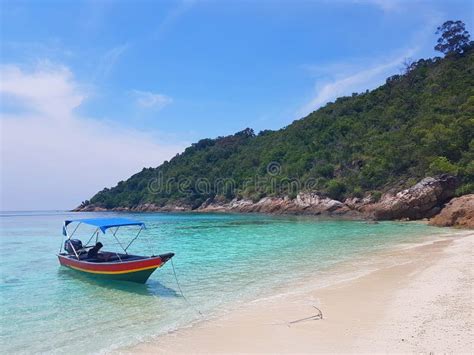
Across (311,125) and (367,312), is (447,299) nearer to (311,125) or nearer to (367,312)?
(367,312)

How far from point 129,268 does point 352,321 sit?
7901mm

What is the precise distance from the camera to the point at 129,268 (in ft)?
42.9

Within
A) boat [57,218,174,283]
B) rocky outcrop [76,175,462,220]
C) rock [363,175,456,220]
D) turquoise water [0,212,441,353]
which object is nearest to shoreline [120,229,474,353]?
turquoise water [0,212,441,353]

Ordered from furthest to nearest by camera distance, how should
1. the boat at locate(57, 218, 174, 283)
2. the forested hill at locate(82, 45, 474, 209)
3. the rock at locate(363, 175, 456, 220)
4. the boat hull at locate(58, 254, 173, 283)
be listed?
1. the forested hill at locate(82, 45, 474, 209)
2. the rock at locate(363, 175, 456, 220)
3. the boat at locate(57, 218, 174, 283)
4. the boat hull at locate(58, 254, 173, 283)

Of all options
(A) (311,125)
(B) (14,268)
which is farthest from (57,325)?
(A) (311,125)

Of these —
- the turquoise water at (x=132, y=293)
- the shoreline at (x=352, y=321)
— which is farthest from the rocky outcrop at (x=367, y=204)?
the shoreline at (x=352, y=321)

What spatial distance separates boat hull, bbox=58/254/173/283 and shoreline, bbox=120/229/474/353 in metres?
3.98

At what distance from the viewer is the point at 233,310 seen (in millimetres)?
9812

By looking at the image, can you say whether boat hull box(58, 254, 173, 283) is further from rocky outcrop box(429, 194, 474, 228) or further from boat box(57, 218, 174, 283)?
rocky outcrop box(429, 194, 474, 228)

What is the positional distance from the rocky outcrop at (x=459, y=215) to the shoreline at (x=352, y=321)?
62.5 feet

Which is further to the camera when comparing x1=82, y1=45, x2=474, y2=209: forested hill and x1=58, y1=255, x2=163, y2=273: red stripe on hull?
x1=82, y1=45, x2=474, y2=209: forested hill

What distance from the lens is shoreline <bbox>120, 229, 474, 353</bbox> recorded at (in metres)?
6.78

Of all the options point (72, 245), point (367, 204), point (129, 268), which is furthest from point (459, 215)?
point (72, 245)

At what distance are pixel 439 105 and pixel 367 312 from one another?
54.1m
